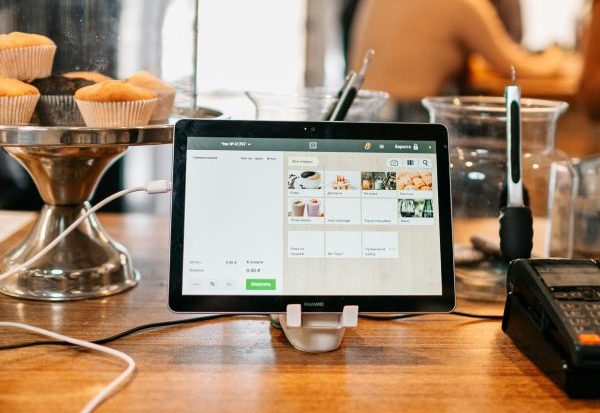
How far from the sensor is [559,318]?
78 cm

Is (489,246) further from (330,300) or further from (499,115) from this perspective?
(330,300)

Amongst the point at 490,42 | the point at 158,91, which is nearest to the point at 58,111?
the point at 158,91

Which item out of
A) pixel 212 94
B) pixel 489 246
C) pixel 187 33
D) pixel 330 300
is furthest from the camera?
pixel 212 94

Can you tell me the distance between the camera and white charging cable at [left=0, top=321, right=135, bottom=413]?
0.71 meters

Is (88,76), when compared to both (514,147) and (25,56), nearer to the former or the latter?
(25,56)

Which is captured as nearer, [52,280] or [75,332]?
[75,332]

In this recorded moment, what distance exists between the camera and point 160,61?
117 cm

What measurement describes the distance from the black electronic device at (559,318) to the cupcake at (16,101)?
0.60 metres

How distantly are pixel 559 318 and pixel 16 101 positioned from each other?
0.65 m

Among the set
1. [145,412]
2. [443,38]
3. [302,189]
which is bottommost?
[145,412]

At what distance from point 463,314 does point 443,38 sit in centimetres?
160

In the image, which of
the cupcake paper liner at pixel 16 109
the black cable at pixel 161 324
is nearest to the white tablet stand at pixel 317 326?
the black cable at pixel 161 324

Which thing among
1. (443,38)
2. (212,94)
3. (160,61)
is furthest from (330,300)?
(212,94)

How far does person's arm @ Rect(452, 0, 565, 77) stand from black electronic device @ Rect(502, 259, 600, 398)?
151 cm
